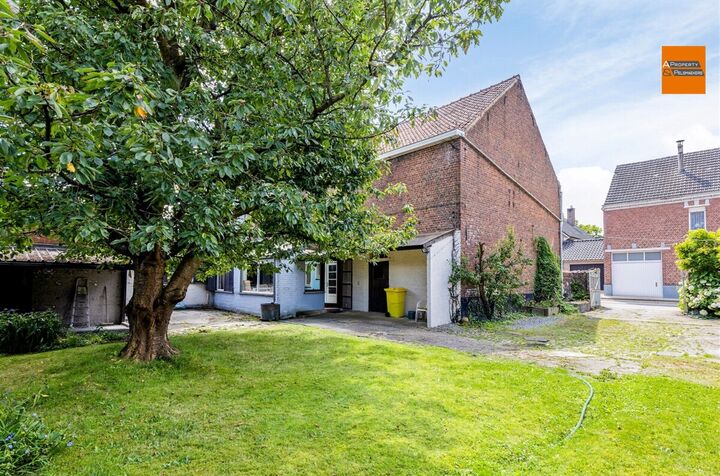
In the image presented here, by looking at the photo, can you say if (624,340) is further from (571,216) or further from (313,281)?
(571,216)

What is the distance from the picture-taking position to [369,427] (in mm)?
3748

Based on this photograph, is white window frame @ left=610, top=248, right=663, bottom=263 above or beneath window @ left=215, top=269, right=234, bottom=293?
above

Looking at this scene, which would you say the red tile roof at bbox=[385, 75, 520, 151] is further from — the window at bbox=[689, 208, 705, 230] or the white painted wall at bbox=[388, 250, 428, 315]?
the window at bbox=[689, 208, 705, 230]

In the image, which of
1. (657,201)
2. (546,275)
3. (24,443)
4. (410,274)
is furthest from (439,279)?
(657,201)

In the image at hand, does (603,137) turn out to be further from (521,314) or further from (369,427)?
(369,427)

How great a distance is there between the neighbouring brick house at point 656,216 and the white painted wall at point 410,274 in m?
17.7

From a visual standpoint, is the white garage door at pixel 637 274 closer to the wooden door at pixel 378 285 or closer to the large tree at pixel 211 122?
the wooden door at pixel 378 285

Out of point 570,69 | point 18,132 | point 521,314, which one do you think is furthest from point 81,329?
point 570,69

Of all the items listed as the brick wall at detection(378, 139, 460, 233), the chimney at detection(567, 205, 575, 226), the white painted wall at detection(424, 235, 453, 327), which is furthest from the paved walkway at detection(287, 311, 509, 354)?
the chimney at detection(567, 205, 575, 226)

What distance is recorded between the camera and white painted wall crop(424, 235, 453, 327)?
34.6 feet

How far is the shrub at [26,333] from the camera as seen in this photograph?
7453 millimetres

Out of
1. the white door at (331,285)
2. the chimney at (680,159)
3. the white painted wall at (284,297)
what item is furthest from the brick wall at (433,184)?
the chimney at (680,159)

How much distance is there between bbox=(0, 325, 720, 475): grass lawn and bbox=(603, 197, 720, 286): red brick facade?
21055 mm

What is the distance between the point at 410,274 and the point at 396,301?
106 centimetres
